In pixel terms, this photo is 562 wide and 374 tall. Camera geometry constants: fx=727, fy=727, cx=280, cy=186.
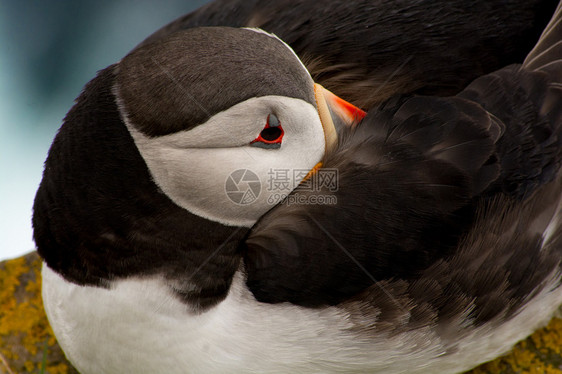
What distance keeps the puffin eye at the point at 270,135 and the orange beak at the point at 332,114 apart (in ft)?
0.59

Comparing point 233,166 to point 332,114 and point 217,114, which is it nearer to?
point 217,114

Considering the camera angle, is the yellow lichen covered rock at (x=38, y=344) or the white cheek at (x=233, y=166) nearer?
the white cheek at (x=233, y=166)

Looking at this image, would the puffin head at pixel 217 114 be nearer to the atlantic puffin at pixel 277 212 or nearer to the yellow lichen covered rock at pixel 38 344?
the atlantic puffin at pixel 277 212

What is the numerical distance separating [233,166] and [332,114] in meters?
0.37

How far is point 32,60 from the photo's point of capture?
16.3ft

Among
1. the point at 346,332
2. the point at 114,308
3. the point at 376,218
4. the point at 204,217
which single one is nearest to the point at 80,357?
the point at 114,308

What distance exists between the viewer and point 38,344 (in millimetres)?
2699

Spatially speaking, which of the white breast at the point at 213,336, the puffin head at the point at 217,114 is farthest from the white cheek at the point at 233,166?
the white breast at the point at 213,336

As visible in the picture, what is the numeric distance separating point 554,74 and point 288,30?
0.84 m

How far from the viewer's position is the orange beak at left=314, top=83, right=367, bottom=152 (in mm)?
1988

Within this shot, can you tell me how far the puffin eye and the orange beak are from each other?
18 cm

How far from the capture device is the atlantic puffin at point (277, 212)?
5.89 ft

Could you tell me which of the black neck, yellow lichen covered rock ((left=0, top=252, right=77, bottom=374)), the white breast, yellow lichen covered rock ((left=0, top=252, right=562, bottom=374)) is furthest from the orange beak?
yellow lichen covered rock ((left=0, top=252, right=77, bottom=374))

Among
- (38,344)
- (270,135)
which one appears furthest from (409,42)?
(38,344)
